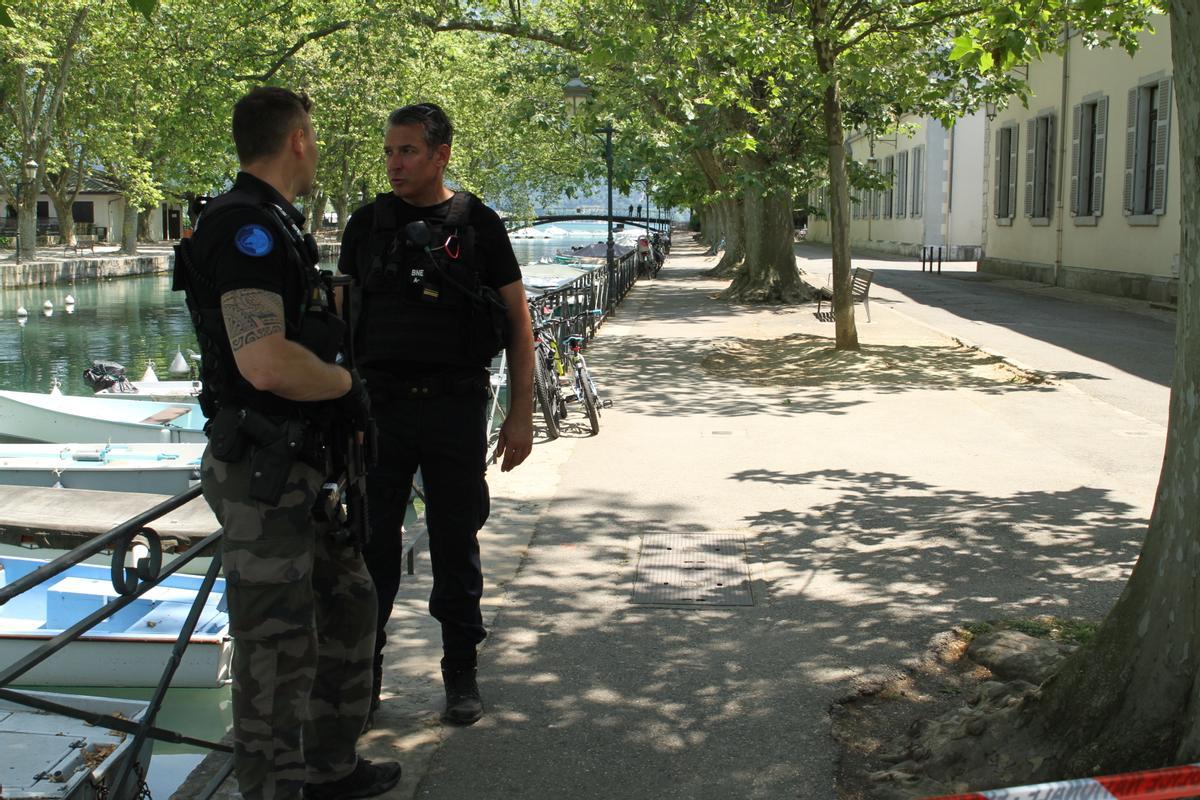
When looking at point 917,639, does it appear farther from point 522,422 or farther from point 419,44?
point 419,44

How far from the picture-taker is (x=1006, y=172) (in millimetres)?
36281

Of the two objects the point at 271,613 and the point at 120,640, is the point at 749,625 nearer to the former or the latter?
the point at 271,613

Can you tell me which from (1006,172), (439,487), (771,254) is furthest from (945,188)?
(439,487)

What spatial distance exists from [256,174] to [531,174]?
179 ft

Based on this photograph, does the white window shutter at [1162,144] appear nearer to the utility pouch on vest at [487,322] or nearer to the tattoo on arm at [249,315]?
the utility pouch on vest at [487,322]

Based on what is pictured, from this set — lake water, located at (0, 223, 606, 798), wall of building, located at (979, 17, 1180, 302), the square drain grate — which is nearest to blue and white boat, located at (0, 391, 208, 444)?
lake water, located at (0, 223, 606, 798)

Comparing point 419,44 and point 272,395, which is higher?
point 419,44

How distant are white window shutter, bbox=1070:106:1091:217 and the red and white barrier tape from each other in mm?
28903

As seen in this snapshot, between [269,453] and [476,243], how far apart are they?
4.07 feet

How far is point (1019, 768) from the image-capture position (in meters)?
3.58

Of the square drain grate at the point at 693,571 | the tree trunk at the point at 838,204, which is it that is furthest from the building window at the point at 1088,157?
the square drain grate at the point at 693,571

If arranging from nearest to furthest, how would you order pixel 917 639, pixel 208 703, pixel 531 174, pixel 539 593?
pixel 917 639 → pixel 539 593 → pixel 208 703 → pixel 531 174

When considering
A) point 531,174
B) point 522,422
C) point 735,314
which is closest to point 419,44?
point 735,314

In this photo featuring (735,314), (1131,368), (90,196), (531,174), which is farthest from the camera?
(90,196)
